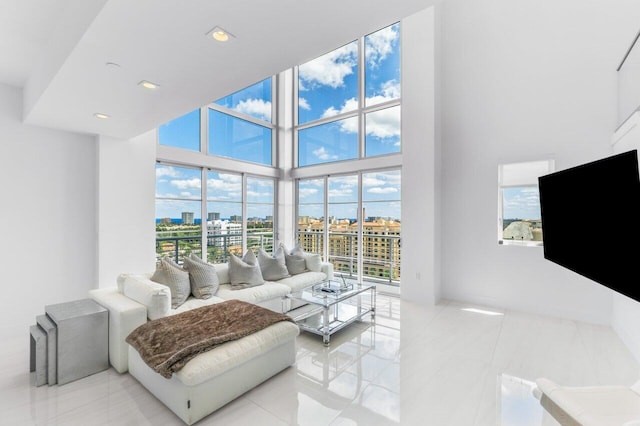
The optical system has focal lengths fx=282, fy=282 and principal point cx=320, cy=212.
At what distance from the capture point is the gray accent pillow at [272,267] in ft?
14.2

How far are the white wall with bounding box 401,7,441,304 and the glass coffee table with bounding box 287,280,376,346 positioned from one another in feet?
3.36

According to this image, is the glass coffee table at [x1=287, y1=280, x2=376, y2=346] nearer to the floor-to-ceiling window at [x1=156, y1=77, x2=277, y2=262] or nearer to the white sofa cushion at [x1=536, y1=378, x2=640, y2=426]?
the white sofa cushion at [x1=536, y1=378, x2=640, y2=426]

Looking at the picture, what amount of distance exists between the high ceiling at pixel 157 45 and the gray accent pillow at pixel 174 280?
5.36ft

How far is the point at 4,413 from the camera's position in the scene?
1.94 m

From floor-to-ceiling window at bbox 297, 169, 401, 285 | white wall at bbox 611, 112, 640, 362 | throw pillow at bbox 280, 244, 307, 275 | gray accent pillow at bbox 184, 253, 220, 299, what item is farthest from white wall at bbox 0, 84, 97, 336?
white wall at bbox 611, 112, 640, 362

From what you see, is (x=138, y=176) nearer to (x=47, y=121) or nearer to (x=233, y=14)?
(x=47, y=121)

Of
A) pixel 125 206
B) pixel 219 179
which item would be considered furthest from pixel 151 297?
pixel 219 179

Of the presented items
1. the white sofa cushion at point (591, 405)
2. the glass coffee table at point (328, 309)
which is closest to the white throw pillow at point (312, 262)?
the glass coffee table at point (328, 309)

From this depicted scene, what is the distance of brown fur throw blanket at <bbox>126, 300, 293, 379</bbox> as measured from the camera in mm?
1935

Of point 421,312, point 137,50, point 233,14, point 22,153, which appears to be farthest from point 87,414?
point 421,312

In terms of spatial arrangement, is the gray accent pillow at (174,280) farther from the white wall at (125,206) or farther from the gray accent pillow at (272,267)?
the gray accent pillow at (272,267)

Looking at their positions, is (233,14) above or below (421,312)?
above

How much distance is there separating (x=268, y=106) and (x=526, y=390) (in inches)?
245

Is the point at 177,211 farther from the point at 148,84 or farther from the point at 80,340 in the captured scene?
→ the point at 148,84
